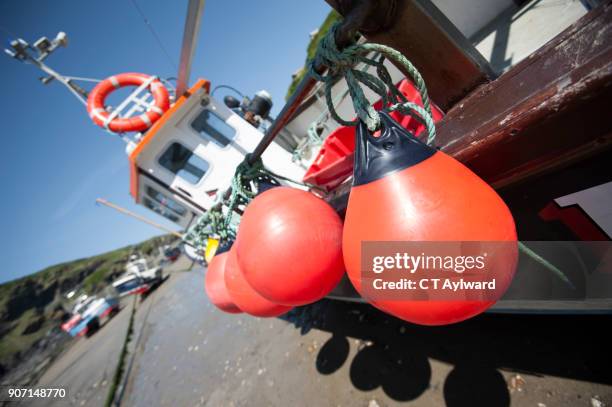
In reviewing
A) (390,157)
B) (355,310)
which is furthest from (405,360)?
(390,157)

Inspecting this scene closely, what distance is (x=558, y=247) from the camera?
1.26 m

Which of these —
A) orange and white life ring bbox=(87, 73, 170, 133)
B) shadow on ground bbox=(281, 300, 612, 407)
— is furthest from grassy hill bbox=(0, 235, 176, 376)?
shadow on ground bbox=(281, 300, 612, 407)

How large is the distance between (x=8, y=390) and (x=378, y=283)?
65.1 feet

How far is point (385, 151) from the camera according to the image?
953 mm

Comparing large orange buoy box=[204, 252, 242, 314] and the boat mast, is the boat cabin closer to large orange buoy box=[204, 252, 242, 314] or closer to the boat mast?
the boat mast

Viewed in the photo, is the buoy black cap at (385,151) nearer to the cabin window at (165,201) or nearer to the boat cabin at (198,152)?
the boat cabin at (198,152)

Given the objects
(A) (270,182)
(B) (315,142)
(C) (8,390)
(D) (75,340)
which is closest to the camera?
(A) (270,182)

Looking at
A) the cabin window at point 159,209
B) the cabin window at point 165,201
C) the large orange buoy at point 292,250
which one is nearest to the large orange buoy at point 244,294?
the large orange buoy at point 292,250

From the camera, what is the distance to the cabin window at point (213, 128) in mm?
6082

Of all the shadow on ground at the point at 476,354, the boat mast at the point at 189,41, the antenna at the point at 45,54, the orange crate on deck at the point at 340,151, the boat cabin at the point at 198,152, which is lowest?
the shadow on ground at the point at 476,354

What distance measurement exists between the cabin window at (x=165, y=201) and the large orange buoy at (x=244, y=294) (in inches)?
234

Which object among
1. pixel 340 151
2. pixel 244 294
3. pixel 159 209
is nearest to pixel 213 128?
pixel 159 209

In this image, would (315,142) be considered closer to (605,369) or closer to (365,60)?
(365,60)

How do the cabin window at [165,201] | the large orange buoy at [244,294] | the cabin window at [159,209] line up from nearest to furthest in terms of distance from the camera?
1. the large orange buoy at [244,294]
2. the cabin window at [165,201]
3. the cabin window at [159,209]
